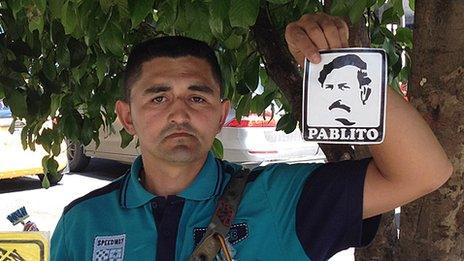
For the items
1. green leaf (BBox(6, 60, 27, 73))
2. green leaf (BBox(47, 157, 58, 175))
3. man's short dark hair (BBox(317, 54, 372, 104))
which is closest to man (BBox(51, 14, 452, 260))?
man's short dark hair (BBox(317, 54, 372, 104))

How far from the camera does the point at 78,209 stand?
5.98 ft

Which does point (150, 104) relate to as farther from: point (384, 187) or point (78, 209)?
point (384, 187)

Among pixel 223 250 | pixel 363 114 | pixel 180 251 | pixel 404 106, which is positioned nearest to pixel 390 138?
pixel 404 106

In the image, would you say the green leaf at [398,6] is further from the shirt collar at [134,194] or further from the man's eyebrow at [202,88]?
the shirt collar at [134,194]

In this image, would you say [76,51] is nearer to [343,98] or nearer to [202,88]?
[202,88]

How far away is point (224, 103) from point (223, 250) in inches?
19.9

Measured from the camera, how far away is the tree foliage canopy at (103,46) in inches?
→ 67.2

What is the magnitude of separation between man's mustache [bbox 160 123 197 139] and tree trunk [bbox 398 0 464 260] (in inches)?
22.1

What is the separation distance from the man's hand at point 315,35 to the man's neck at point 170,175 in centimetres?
47

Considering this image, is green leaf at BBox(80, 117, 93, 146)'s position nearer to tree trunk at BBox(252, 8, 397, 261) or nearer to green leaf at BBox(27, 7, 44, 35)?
green leaf at BBox(27, 7, 44, 35)

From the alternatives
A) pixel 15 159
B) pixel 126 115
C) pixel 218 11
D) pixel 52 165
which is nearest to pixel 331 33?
pixel 218 11

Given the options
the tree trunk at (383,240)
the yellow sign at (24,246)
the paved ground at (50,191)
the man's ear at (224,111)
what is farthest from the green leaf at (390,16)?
the paved ground at (50,191)

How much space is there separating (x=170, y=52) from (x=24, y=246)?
2.28ft

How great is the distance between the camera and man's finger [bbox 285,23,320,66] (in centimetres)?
140
